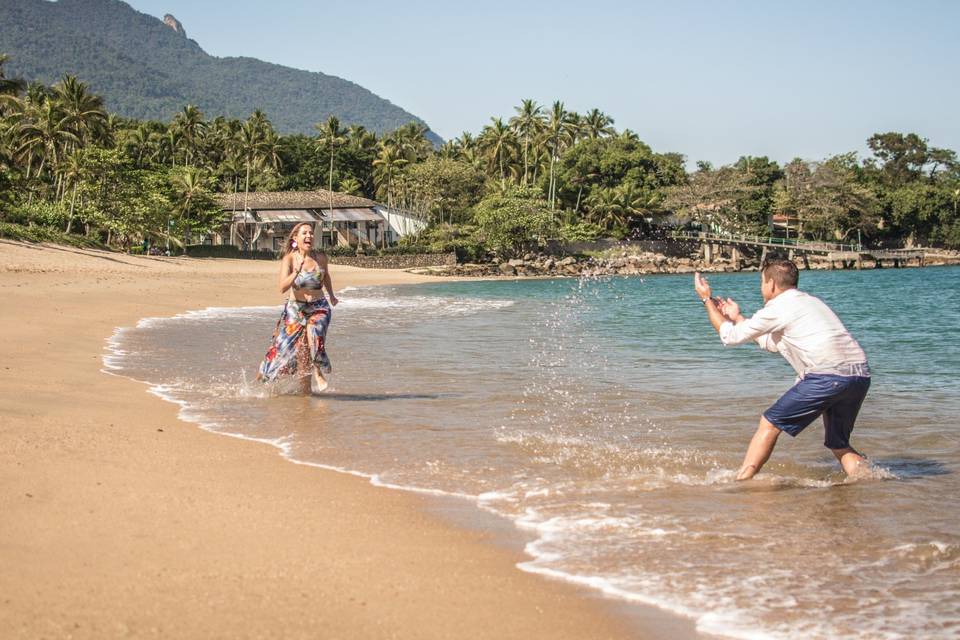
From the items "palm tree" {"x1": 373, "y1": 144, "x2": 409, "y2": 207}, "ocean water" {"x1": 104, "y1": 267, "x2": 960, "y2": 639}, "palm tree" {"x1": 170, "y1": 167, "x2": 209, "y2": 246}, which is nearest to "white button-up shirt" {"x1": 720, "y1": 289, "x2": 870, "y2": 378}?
"ocean water" {"x1": 104, "y1": 267, "x2": 960, "y2": 639}

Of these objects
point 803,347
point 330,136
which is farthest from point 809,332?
point 330,136

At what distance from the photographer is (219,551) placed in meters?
4.20

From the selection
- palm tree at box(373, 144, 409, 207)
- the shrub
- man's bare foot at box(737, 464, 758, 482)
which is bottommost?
man's bare foot at box(737, 464, 758, 482)

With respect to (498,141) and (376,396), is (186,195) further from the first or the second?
(376,396)

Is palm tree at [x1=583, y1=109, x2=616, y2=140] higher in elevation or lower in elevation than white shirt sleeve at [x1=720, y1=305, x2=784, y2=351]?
higher

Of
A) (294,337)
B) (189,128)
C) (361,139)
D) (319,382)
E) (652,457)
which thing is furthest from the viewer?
(361,139)

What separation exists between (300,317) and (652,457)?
4106 mm

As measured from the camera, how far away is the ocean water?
4.15 meters

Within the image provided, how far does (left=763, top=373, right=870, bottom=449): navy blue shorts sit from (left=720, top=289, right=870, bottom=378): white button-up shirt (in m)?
0.06

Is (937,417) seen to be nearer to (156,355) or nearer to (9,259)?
(156,355)

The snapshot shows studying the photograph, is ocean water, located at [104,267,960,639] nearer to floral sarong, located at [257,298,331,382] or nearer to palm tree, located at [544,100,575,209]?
floral sarong, located at [257,298,331,382]

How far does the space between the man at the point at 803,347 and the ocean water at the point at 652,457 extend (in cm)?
54

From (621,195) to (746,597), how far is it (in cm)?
7480

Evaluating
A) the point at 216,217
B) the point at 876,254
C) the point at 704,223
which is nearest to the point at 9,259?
the point at 216,217
